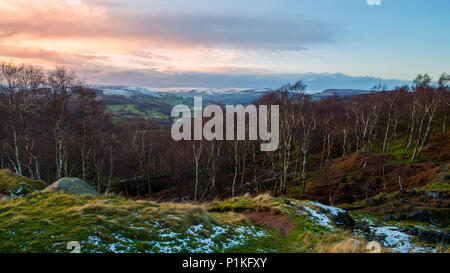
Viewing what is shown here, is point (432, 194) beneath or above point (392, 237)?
above

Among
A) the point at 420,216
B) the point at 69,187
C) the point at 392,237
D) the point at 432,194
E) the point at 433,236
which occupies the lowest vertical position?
the point at 420,216

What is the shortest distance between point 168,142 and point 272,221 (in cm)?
4651

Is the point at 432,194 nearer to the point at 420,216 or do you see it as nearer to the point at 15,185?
the point at 420,216

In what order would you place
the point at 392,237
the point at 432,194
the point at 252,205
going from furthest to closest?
1. the point at 432,194
2. the point at 252,205
3. the point at 392,237

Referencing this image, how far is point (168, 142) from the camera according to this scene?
55.9 meters

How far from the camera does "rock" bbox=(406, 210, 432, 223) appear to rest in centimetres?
1562

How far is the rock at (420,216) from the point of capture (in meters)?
15.6

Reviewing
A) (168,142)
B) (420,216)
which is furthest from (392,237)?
(168,142)

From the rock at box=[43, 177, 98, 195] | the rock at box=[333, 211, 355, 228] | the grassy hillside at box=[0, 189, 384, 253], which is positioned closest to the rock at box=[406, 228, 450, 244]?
the rock at box=[333, 211, 355, 228]

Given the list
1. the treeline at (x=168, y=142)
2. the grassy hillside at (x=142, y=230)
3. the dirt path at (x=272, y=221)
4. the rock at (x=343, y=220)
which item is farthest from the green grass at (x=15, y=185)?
the rock at (x=343, y=220)

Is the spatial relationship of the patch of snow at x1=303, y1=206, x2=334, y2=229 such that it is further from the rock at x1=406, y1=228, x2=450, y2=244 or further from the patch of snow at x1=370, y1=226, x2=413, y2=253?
the rock at x1=406, y1=228, x2=450, y2=244

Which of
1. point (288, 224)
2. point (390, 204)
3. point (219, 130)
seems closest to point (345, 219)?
point (288, 224)

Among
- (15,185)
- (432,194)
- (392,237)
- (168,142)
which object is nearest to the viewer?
(392,237)

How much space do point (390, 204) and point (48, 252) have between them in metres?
23.0
